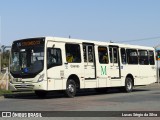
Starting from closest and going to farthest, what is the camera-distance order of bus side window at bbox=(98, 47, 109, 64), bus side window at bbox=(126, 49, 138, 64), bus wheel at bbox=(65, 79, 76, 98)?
bus wheel at bbox=(65, 79, 76, 98) → bus side window at bbox=(98, 47, 109, 64) → bus side window at bbox=(126, 49, 138, 64)

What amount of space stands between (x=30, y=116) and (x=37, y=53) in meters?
8.10

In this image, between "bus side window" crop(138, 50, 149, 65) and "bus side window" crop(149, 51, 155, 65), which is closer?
"bus side window" crop(138, 50, 149, 65)

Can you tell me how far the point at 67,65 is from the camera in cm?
2125

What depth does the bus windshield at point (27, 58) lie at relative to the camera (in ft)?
66.3

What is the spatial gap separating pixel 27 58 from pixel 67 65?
6.82ft

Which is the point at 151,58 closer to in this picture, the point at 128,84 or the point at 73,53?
the point at 128,84

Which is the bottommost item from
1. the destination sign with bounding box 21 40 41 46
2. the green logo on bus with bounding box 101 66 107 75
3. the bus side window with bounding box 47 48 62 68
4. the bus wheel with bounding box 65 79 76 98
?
the bus wheel with bounding box 65 79 76 98

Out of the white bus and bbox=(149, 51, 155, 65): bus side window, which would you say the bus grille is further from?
bbox=(149, 51, 155, 65): bus side window

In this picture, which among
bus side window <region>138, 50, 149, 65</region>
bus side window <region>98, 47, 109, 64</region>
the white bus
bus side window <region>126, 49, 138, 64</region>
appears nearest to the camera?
the white bus

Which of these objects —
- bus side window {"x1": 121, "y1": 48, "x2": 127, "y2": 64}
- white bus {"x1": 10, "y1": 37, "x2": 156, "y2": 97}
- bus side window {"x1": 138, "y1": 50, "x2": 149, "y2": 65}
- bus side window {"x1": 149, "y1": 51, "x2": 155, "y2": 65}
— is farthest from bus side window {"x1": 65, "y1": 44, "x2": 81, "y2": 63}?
bus side window {"x1": 149, "y1": 51, "x2": 155, "y2": 65}

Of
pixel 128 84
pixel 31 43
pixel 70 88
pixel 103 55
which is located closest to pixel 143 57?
pixel 128 84

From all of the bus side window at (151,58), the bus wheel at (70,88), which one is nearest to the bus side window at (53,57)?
the bus wheel at (70,88)

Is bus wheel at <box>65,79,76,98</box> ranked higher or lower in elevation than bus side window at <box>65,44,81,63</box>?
lower

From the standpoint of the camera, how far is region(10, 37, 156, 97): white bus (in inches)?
796
